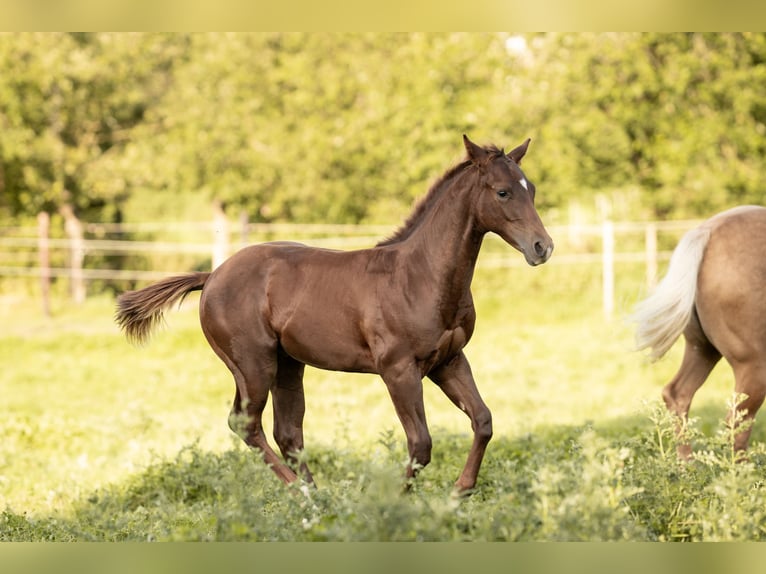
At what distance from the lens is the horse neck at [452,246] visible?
4.85m

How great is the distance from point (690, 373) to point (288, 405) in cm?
284

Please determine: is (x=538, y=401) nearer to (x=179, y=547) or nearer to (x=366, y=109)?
(x=179, y=547)

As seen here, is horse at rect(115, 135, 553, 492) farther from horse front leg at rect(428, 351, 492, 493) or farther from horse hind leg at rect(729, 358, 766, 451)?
horse hind leg at rect(729, 358, 766, 451)

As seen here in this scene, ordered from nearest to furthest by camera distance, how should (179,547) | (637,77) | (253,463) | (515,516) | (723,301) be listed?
(179,547), (515,516), (253,463), (723,301), (637,77)

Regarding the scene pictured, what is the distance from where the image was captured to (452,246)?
487 cm

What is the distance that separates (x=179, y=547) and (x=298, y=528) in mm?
1464

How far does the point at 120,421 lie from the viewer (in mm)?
8508

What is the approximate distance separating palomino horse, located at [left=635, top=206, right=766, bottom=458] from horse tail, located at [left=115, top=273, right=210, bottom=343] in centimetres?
308

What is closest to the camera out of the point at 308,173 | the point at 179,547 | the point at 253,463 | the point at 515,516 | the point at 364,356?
the point at 179,547

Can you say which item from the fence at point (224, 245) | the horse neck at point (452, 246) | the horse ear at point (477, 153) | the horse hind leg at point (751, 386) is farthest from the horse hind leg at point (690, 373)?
the fence at point (224, 245)

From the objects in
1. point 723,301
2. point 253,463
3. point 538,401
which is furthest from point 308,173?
point 253,463

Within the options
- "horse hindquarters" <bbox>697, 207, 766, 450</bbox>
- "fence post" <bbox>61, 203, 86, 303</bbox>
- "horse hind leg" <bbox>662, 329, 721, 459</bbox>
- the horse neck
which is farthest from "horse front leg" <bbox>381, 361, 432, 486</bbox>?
"fence post" <bbox>61, 203, 86, 303</bbox>

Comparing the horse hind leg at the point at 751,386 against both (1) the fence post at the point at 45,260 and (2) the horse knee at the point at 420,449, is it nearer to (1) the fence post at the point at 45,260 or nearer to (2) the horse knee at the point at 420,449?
(2) the horse knee at the point at 420,449
